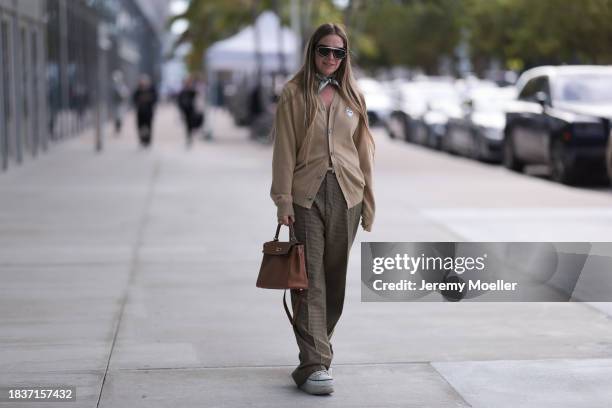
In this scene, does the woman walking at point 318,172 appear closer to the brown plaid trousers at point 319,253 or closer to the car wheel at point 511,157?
the brown plaid trousers at point 319,253

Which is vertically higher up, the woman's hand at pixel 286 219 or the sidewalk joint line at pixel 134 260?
the woman's hand at pixel 286 219

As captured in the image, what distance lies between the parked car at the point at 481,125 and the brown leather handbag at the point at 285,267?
16.3 metres

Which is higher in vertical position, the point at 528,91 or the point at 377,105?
the point at 528,91

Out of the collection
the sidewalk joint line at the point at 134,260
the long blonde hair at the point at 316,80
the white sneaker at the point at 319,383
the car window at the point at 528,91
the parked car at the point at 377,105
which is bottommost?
the parked car at the point at 377,105

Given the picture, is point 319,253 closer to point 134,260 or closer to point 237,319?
point 237,319

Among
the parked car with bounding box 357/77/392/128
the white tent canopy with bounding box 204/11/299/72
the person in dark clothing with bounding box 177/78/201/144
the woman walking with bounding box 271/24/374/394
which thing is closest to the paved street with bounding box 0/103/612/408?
the woman walking with bounding box 271/24/374/394

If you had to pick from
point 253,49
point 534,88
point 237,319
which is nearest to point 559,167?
point 534,88

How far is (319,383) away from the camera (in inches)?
228

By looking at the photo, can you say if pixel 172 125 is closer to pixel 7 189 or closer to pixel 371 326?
pixel 7 189

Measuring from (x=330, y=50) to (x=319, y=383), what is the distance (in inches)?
60.1

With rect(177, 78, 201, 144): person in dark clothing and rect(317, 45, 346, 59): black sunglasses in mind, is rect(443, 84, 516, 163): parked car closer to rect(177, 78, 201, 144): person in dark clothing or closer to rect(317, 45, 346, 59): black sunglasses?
rect(177, 78, 201, 144): person in dark clothing

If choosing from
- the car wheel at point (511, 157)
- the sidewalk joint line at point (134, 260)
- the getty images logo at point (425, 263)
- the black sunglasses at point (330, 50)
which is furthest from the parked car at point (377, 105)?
the black sunglasses at point (330, 50)

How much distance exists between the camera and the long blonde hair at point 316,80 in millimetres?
5793

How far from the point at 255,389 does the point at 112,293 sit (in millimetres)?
2959
